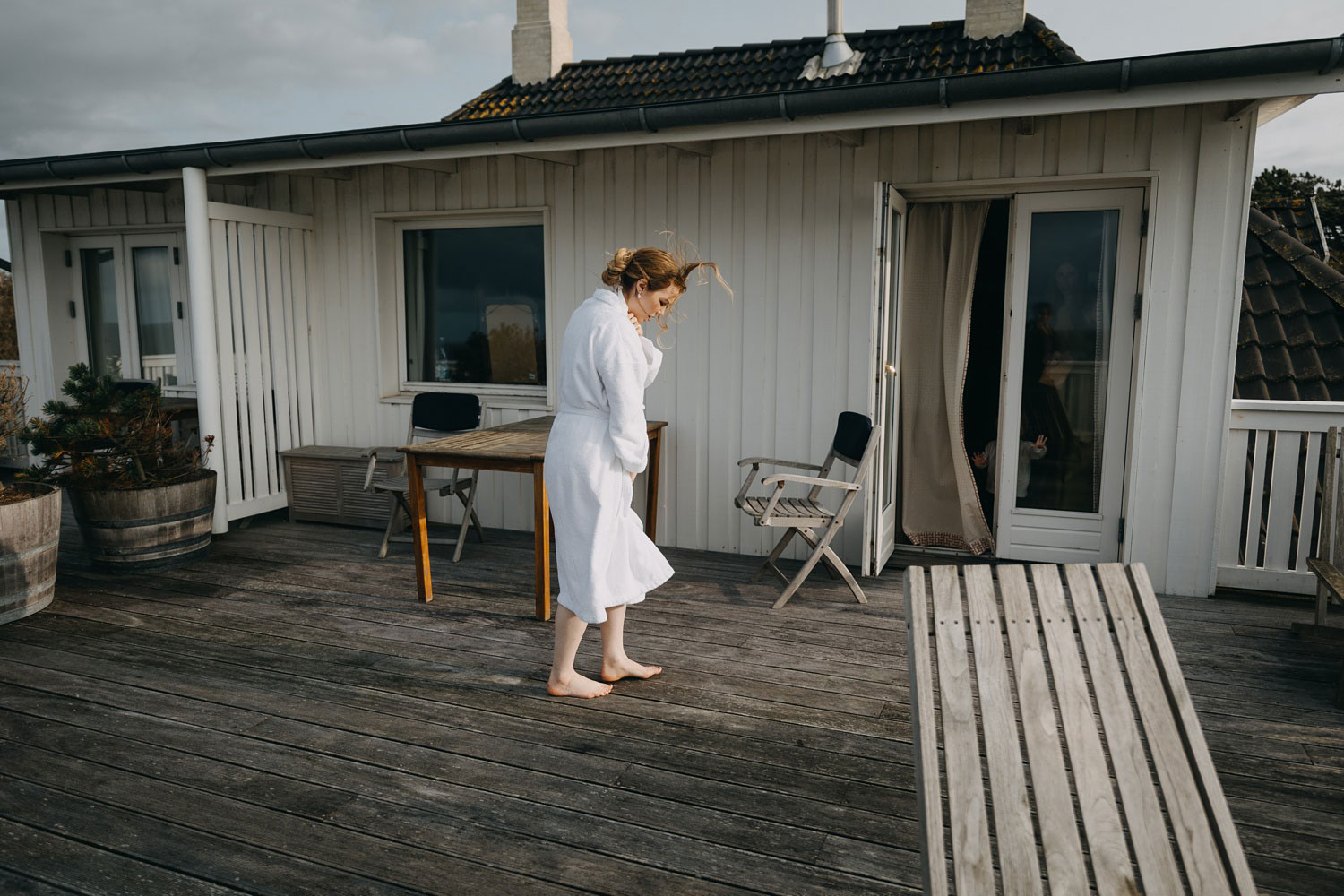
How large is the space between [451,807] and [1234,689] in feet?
10.1

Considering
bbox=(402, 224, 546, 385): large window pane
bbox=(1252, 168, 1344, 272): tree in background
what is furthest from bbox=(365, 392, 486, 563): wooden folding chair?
bbox=(1252, 168, 1344, 272): tree in background

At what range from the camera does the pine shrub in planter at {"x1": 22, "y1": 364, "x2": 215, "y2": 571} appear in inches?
198

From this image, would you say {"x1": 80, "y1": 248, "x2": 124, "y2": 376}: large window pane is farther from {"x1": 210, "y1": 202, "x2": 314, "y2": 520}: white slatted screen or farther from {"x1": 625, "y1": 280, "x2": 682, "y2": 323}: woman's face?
{"x1": 625, "y1": 280, "x2": 682, "y2": 323}: woman's face

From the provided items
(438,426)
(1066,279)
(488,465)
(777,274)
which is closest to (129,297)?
(438,426)

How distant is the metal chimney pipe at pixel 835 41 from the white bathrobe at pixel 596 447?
14.8ft

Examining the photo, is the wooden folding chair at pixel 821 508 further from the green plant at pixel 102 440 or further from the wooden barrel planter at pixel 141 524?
the green plant at pixel 102 440

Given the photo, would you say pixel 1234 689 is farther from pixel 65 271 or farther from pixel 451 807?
pixel 65 271

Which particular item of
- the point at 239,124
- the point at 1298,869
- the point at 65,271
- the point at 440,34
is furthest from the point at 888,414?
the point at 239,124

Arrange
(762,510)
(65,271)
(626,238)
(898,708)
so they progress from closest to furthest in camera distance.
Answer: (898,708)
(762,510)
(626,238)
(65,271)

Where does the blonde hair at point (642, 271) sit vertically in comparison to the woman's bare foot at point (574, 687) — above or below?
above

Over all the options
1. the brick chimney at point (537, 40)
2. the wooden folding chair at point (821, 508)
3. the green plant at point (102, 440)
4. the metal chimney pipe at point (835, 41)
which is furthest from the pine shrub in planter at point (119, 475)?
the metal chimney pipe at point (835, 41)

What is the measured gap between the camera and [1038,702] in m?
1.99

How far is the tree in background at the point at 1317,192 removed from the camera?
55.8ft

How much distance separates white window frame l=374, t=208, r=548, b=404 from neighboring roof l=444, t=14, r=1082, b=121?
0.76 m
